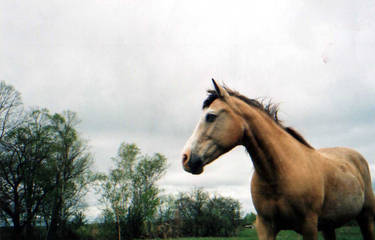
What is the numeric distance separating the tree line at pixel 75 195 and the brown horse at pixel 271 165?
26152 millimetres

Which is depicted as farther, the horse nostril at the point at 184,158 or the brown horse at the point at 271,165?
the brown horse at the point at 271,165

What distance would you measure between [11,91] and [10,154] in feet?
19.4

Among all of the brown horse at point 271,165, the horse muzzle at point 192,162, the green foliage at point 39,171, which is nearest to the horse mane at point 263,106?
the brown horse at point 271,165

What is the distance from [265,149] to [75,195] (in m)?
28.1

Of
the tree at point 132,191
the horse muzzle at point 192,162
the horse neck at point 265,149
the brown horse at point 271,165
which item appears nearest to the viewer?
the horse muzzle at point 192,162

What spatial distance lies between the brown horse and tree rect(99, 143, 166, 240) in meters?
26.6

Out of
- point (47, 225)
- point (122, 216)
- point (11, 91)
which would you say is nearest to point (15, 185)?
point (47, 225)

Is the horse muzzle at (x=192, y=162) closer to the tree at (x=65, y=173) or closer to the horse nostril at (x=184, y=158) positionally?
the horse nostril at (x=184, y=158)

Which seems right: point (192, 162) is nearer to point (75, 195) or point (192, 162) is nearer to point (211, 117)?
point (211, 117)

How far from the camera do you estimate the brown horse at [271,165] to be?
3.05 m

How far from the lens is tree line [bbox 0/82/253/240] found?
24.5 m

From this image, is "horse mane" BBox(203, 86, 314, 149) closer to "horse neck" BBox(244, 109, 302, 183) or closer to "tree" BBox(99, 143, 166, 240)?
"horse neck" BBox(244, 109, 302, 183)

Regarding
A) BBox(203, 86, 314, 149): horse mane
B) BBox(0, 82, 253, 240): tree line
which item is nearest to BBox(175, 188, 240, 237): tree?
BBox(0, 82, 253, 240): tree line

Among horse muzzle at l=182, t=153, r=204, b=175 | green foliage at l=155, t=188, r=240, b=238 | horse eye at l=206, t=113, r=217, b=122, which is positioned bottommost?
green foliage at l=155, t=188, r=240, b=238
